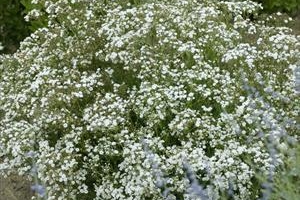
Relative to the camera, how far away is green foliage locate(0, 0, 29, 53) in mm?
8781

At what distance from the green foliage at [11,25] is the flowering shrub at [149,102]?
2903 millimetres

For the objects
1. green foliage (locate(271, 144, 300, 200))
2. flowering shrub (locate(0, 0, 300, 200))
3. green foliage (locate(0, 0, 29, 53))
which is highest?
green foliage (locate(271, 144, 300, 200))

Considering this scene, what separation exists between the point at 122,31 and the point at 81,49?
436 mm

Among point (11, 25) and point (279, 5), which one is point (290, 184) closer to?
point (279, 5)

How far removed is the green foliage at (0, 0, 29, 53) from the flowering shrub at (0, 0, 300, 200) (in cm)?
290

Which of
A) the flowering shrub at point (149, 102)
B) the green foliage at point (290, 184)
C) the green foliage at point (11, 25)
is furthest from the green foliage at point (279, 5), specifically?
the green foliage at point (290, 184)

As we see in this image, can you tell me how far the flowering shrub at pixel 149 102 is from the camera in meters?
4.69

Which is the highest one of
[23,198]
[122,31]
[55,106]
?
[122,31]

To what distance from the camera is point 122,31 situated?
5.56 meters

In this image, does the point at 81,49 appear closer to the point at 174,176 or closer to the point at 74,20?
the point at 74,20

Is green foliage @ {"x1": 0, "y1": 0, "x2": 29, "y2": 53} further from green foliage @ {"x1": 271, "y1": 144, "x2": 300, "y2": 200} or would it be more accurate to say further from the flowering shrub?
green foliage @ {"x1": 271, "y1": 144, "x2": 300, "y2": 200}

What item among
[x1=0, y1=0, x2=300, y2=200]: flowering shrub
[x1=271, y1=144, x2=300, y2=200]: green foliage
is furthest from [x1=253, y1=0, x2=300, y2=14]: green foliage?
[x1=271, y1=144, x2=300, y2=200]: green foliage

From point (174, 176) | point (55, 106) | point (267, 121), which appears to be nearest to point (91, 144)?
point (55, 106)

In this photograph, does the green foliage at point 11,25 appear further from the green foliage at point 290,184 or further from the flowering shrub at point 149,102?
the green foliage at point 290,184
